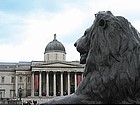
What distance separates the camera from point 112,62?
5.39m

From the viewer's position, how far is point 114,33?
5.46 meters

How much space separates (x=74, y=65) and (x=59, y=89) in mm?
5555

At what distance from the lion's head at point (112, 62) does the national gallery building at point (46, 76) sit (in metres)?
49.2

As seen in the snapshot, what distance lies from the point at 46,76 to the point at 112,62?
51862 millimetres

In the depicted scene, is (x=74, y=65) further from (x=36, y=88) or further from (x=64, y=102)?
(x=64, y=102)

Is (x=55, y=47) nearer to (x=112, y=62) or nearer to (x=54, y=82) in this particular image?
(x=54, y=82)

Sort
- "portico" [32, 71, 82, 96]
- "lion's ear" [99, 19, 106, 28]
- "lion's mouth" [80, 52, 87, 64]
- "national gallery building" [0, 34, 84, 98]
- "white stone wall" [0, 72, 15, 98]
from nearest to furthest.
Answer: "lion's ear" [99, 19, 106, 28] < "lion's mouth" [80, 52, 87, 64] < "national gallery building" [0, 34, 84, 98] < "portico" [32, 71, 82, 96] < "white stone wall" [0, 72, 15, 98]

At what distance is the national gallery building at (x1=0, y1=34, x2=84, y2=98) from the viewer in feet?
184

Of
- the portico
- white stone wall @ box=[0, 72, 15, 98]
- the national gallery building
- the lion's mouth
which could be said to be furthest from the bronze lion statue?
white stone wall @ box=[0, 72, 15, 98]

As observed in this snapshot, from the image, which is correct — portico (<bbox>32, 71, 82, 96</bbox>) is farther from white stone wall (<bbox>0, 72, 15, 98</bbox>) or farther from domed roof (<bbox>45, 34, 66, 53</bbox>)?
white stone wall (<bbox>0, 72, 15, 98</bbox>)

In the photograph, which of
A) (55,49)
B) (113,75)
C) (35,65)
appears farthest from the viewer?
(55,49)

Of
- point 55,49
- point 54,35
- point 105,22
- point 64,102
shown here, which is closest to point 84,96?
point 64,102

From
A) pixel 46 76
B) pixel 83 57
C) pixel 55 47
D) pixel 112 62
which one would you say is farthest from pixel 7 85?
pixel 112 62

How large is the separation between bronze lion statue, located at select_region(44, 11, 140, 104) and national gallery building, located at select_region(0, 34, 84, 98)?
4914 centimetres
